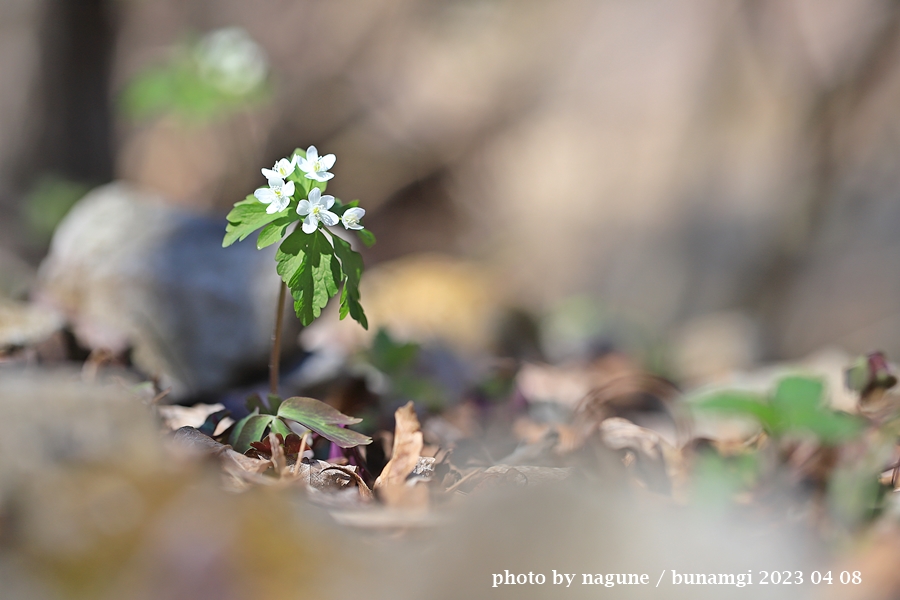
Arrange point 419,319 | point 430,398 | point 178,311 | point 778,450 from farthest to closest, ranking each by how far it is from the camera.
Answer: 1. point 419,319
2. point 178,311
3. point 430,398
4. point 778,450

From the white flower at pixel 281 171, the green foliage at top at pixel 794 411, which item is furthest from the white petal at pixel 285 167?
the green foliage at top at pixel 794 411

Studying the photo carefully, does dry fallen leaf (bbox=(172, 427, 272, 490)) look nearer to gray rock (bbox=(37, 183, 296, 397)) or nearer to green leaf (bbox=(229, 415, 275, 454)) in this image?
green leaf (bbox=(229, 415, 275, 454))

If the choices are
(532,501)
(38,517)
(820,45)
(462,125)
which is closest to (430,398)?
(532,501)

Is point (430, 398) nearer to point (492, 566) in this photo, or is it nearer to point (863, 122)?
point (492, 566)

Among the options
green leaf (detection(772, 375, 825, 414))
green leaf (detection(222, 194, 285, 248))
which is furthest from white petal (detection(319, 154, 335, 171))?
green leaf (detection(772, 375, 825, 414))

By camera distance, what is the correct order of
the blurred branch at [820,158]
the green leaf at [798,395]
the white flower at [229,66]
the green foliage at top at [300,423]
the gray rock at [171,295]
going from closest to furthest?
the green foliage at top at [300,423] → the green leaf at [798,395] → the gray rock at [171,295] → the blurred branch at [820,158] → the white flower at [229,66]

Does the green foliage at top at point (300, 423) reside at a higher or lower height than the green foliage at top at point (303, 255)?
lower

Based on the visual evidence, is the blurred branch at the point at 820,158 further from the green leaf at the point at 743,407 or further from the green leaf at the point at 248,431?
the green leaf at the point at 248,431
